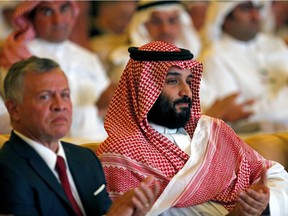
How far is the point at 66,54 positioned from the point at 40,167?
3.71 meters

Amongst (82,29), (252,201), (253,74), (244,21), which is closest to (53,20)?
(82,29)

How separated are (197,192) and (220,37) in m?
4.21

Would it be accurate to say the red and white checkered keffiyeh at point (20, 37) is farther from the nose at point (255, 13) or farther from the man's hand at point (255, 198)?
the man's hand at point (255, 198)

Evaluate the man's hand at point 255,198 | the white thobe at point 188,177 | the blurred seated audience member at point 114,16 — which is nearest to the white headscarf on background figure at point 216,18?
the blurred seated audience member at point 114,16

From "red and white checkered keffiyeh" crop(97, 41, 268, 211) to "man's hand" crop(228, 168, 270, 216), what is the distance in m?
0.29

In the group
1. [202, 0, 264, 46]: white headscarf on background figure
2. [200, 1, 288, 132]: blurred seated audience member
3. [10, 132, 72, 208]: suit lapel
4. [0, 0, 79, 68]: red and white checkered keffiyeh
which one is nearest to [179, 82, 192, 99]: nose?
[10, 132, 72, 208]: suit lapel

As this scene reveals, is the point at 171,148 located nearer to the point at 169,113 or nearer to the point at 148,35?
the point at 169,113

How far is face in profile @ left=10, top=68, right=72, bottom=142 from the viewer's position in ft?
11.2

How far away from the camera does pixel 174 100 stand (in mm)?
4223

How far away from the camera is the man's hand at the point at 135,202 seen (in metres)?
3.37

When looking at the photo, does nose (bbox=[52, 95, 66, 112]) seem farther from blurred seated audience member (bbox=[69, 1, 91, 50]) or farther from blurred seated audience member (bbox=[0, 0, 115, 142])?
blurred seated audience member (bbox=[69, 1, 91, 50])

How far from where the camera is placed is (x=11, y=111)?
11.5 feet

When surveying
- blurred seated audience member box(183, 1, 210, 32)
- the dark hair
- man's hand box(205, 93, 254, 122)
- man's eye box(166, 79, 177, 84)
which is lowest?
man's hand box(205, 93, 254, 122)

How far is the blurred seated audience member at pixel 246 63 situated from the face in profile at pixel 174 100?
327 centimetres
